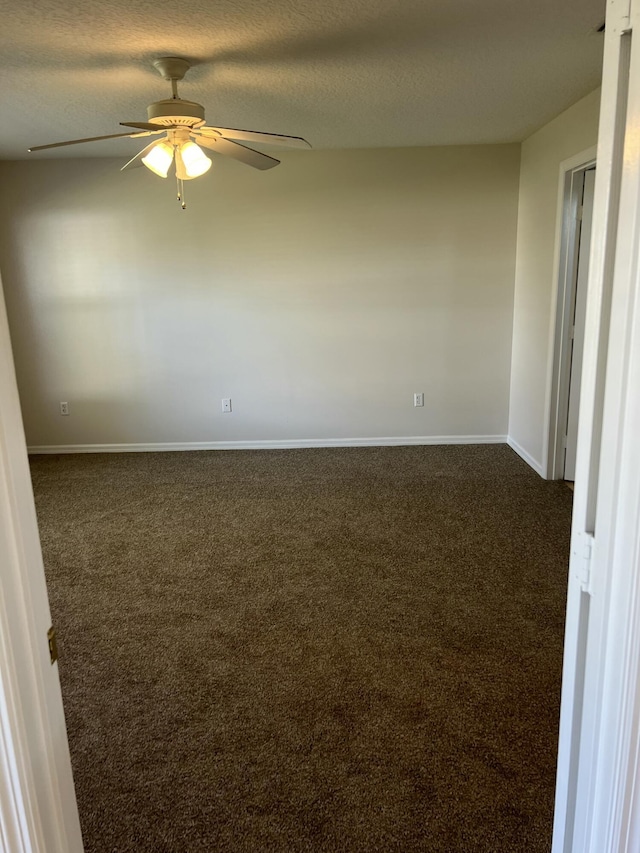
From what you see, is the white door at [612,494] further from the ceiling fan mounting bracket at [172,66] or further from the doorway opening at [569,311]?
the doorway opening at [569,311]

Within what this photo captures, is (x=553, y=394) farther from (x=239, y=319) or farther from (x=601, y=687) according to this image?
(x=601, y=687)

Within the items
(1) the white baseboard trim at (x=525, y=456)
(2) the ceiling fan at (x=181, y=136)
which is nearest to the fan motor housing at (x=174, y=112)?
(2) the ceiling fan at (x=181, y=136)

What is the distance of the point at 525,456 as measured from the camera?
4.90m

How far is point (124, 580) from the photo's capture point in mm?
3184

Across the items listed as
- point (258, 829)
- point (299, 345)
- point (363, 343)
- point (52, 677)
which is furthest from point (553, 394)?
point (52, 677)

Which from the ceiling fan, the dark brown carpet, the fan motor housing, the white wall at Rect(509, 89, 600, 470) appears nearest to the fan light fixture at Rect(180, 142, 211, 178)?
the ceiling fan

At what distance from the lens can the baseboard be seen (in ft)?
17.8

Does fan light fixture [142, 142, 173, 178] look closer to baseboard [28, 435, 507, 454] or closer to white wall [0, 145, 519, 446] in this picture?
white wall [0, 145, 519, 446]

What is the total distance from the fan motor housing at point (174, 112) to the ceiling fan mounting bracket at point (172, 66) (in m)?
0.19

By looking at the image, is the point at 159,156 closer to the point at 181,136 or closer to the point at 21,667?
the point at 181,136

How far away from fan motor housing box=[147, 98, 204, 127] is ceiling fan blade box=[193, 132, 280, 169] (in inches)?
5.7

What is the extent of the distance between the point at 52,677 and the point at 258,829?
43.1 inches

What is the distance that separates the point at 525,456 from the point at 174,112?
3603 millimetres

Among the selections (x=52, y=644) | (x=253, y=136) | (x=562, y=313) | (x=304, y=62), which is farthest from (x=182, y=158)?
(x=562, y=313)
